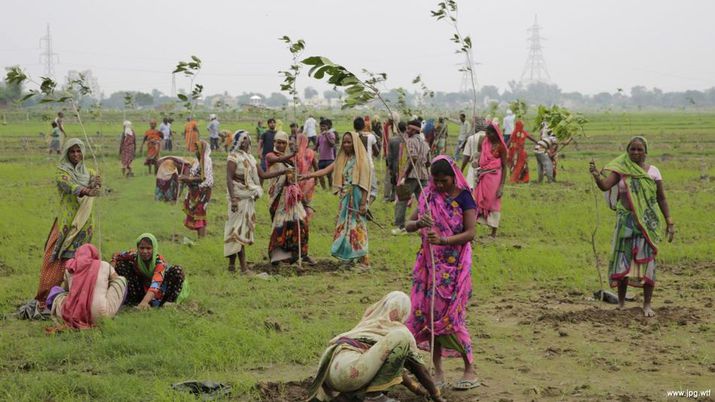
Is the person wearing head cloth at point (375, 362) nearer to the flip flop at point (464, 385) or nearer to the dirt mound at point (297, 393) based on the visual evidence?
the dirt mound at point (297, 393)

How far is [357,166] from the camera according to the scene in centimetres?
1034

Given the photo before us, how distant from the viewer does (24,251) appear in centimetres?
1157

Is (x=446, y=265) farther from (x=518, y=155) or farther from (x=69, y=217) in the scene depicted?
(x=518, y=155)

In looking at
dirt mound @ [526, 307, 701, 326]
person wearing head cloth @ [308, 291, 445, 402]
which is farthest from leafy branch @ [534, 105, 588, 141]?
person wearing head cloth @ [308, 291, 445, 402]

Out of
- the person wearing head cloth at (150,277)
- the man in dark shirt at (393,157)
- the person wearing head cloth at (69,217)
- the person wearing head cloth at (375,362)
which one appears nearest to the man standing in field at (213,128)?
the man in dark shirt at (393,157)

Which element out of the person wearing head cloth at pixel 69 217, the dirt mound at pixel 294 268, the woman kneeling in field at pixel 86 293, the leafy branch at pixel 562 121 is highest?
the leafy branch at pixel 562 121

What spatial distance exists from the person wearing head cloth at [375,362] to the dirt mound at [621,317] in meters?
2.81

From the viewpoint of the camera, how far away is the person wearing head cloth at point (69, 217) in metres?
8.38

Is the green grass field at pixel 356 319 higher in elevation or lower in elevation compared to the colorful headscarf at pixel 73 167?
lower

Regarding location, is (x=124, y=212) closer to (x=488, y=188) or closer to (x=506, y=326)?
(x=488, y=188)

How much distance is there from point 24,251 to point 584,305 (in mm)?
7385

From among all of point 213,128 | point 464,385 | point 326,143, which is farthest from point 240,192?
point 213,128

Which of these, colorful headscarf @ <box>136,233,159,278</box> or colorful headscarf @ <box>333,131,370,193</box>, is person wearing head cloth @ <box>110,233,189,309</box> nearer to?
colorful headscarf @ <box>136,233,159,278</box>

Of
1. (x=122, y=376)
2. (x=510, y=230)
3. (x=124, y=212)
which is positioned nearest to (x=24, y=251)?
(x=124, y=212)
